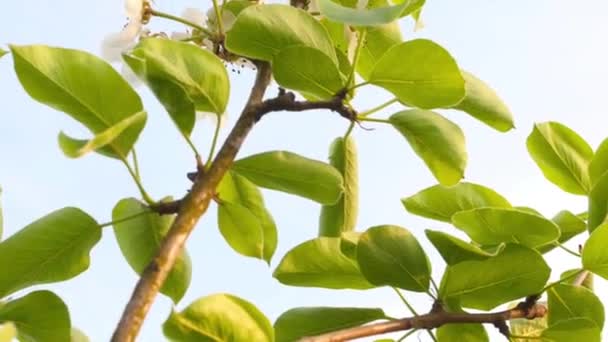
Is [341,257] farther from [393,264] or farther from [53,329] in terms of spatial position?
[53,329]

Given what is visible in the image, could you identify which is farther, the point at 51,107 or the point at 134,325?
the point at 51,107

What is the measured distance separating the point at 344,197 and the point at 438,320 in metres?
0.19

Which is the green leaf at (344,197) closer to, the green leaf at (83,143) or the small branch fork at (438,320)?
the small branch fork at (438,320)

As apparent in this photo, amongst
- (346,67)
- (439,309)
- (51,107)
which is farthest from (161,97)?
(439,309)

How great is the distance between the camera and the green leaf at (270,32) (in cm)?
84

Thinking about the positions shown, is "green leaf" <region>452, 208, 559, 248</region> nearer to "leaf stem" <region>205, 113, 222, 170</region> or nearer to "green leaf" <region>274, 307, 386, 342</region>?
"green leaf" <region>274, 307, 386, 342</region>

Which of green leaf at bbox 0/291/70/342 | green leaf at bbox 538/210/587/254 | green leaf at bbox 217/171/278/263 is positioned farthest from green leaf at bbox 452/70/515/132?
green leaf at bbox 0/291/70/342

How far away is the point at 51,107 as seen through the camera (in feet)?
2.64

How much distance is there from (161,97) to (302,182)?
0.16 metres

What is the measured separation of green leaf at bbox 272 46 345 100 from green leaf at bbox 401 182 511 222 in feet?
0.70

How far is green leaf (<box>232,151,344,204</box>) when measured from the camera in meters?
0.87

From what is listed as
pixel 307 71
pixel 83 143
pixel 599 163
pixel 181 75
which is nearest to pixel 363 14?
pixel 307 71

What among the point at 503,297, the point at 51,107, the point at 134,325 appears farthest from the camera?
the point at 503,297

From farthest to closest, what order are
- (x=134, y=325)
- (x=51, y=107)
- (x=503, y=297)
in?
Result: (x=503, y=297), (x=51, y=107), (x=134, y=325)
